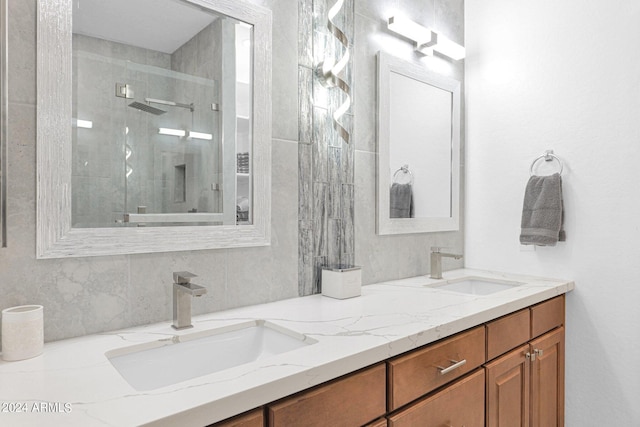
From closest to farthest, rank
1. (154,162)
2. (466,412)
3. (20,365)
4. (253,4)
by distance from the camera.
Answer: (20,365), (154,162), (466,412), (253,4)

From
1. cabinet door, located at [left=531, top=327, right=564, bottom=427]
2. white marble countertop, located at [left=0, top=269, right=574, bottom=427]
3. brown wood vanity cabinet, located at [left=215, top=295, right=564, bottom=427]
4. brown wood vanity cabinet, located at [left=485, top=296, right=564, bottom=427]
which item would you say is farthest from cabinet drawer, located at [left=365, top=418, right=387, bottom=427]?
cabinet door, located at [left=531, top=327, right=564, bottom=427]

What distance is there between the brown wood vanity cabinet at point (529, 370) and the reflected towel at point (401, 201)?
0.69m

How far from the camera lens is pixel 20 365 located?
90 cm

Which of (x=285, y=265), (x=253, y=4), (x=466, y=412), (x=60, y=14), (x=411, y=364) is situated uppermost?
(x=253, y=4)

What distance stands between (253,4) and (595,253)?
1.82 meters

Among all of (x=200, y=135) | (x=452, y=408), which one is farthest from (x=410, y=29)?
(x=452, y=408)

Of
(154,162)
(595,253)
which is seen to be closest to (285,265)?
(154,162)

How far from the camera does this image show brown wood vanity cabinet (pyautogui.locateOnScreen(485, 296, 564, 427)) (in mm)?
1456

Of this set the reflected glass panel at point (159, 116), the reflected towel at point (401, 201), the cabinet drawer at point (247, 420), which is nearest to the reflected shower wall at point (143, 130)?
the reflected glass panel at point (159, 116)

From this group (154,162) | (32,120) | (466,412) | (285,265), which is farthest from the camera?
(285,265)

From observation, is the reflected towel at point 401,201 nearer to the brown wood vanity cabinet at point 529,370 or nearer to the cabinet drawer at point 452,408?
the brown wood vanity cabinet at point 529,370

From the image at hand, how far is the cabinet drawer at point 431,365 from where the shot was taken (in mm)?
1081

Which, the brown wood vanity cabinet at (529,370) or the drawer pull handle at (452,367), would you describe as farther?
the brown wood vanity cabinet at (529,370)

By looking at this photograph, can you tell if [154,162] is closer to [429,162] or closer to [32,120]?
[32,120]
